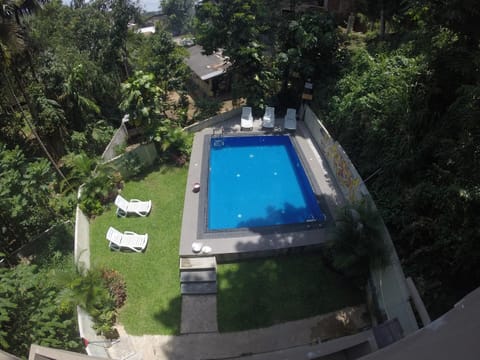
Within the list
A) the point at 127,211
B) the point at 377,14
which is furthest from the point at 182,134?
the point at 377,14

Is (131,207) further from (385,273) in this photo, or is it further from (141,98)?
(385,273)

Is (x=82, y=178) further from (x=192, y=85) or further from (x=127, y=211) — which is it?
(x=192, y=85)

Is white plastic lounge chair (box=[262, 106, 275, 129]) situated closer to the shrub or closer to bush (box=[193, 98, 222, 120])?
bush (box=[193, 98, 222, 120])

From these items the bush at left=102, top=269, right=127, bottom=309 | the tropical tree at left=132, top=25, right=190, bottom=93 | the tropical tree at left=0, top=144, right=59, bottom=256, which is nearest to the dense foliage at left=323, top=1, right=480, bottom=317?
the bush at left=102, top=269, right=127, bottom=309

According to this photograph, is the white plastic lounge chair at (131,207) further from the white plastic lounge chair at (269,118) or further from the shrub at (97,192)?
the white plastic lounge chair at (269,118)

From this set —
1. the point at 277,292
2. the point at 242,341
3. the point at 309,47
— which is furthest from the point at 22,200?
the point at 309,47

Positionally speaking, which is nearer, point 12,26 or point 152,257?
point 12,26

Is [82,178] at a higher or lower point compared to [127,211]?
higher
